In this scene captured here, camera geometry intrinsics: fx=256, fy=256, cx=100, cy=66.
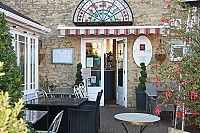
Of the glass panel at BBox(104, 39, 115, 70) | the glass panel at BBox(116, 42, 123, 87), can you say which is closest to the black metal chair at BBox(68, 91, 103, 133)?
the glass panel at BBox(116, 42, 123, 87)

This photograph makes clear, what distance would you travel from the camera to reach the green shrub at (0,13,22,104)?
261 cm

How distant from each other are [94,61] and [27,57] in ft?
10.4

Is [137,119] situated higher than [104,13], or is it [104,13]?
[104,13]

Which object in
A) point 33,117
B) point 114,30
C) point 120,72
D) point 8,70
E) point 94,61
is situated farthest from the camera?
point 120,72

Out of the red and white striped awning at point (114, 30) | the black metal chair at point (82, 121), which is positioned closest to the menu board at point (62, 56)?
the red and white striped awning at point (114, 30)

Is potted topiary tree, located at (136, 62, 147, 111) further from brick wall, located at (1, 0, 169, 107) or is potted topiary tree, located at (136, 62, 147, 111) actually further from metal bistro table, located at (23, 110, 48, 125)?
metal bistro table, located at (23, 110, 48, 125)

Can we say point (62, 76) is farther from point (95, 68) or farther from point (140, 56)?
point (140, 56)

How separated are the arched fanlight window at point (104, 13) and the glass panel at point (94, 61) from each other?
93cm

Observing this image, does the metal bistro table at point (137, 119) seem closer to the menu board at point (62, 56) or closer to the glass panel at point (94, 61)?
the glass panel at point (94, 61)

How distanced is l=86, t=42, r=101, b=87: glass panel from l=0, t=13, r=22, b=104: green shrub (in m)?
6.89

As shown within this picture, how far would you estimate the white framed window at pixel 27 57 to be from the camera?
21.8 feet

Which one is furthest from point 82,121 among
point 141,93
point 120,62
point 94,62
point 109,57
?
point 109,57

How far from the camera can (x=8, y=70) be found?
8.84 feet

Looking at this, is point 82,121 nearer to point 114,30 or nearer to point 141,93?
point 141,93
